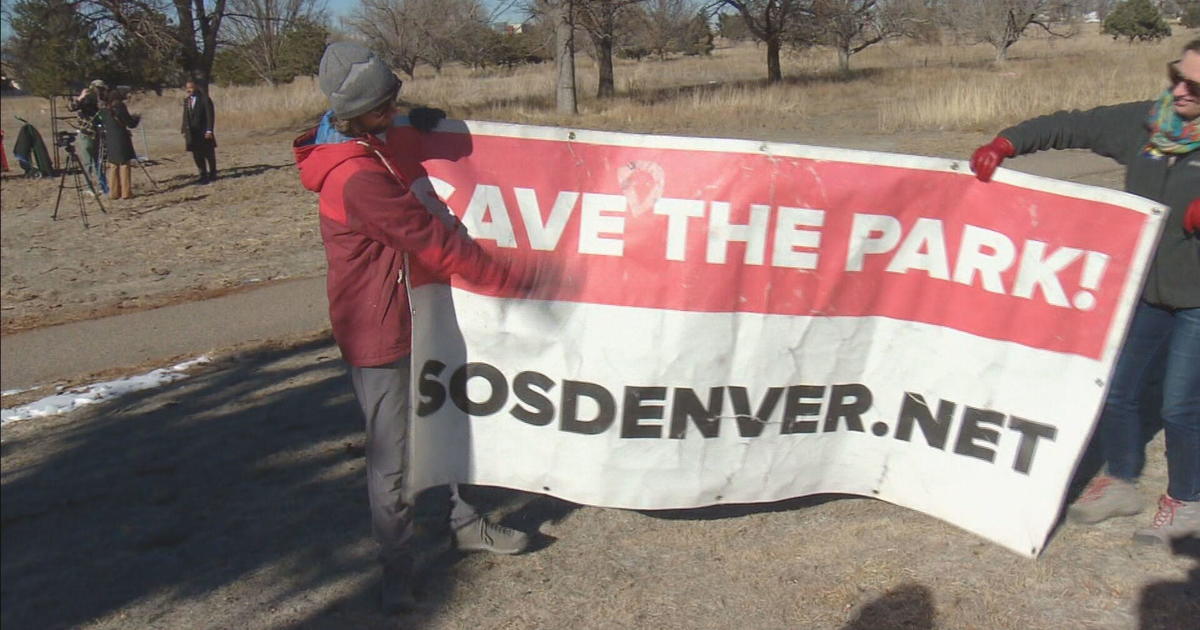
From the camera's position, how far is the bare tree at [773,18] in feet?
125

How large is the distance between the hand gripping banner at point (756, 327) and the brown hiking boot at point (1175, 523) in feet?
1.63

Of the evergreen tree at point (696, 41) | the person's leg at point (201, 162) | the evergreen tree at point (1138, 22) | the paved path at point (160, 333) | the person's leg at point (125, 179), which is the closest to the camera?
the paved path at point (160, 333)

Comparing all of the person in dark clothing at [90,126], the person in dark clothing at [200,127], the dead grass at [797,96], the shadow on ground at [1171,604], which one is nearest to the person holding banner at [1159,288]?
the shadow on ground at [1171,604]

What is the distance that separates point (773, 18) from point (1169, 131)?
123 feet

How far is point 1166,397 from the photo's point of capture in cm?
386

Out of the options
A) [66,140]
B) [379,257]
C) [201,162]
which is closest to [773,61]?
[201,162]

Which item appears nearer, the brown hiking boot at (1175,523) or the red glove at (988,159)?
the red glove at (988,159)

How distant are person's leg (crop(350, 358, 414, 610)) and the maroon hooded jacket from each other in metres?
0.09

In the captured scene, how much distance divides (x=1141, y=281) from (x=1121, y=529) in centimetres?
110

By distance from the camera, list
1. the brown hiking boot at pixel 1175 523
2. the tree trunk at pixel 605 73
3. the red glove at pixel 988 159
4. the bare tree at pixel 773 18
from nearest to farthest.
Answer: the red glove at pixel 988 159 < the brown hiking boot at pixel 1175 523 < the tree trunk at pixel 605 73 < the bare tree at pixel 773 18

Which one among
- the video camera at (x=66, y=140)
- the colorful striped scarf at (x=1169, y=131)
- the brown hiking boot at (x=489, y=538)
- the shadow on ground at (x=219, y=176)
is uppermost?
the colorful striped scarf at (x=1169, y=131)

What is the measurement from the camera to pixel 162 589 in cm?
391

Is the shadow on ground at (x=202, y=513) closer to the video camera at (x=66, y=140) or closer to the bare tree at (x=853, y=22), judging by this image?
the video camera at (x=66, y=140)

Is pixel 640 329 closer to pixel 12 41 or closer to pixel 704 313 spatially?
pixel 704 313
